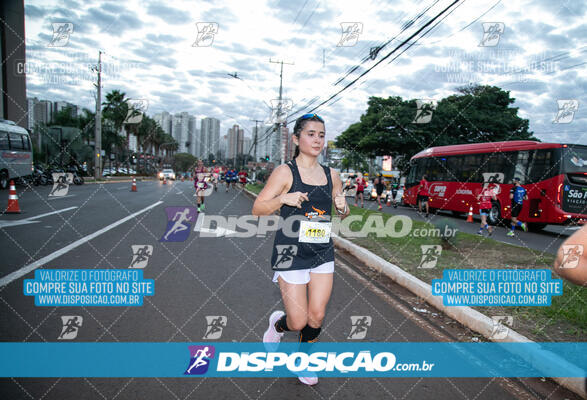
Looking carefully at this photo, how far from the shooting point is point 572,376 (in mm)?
3244

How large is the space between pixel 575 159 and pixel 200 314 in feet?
48.4

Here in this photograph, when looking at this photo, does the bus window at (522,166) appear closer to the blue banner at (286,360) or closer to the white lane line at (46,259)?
the blue banner at (286,360)

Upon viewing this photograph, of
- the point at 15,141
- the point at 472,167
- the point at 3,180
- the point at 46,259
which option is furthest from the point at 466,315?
the point at 15,141

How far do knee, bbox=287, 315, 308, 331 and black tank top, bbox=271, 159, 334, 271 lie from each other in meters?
0.37

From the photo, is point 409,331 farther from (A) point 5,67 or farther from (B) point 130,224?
(A) point 5,67

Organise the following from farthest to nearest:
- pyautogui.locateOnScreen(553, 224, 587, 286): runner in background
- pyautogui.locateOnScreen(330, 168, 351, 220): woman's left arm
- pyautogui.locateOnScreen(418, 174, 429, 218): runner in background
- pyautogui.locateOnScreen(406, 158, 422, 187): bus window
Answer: pyautogui.locateOnScreen(406, 158, 422, 187): bus window < pyautogui.locateOnScreen(418, 174, 429, 218): runner in background < pyautogui.locateOnScreen(330, 168, 351, 220): woman's left arm < pyautogui.locateOnScreen(553, 224, 587, 286): runner in background

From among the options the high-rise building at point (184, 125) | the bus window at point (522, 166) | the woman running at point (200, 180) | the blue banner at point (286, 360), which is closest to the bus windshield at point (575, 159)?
the bus window at point (522, 166)

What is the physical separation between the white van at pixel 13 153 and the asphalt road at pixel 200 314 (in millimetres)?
16434

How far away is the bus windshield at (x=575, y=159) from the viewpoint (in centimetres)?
1432

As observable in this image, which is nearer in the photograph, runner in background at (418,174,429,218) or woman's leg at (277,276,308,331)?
woman's leg at (277,276,308,331)

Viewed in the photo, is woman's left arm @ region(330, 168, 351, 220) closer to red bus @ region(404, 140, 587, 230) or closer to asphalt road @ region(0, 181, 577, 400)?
asphalt road @ region(0, 181, 577, 400)

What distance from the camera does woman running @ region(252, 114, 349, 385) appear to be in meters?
2.97

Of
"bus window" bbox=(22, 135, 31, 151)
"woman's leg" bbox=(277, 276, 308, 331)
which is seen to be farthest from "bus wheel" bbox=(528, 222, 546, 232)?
"bus window" bbox=(22, 135, 31, 151)

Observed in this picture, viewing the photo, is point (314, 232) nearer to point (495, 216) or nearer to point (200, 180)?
point (200, 180)
